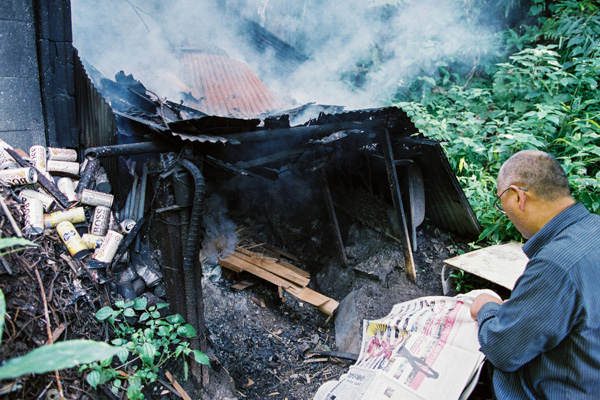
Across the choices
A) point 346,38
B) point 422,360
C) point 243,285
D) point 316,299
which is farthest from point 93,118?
point 346,38

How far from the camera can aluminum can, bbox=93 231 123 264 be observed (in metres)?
3.21

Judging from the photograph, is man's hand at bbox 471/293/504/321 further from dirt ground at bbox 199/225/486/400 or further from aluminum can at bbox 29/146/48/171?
aluminum can at bbox 29/146/48/171

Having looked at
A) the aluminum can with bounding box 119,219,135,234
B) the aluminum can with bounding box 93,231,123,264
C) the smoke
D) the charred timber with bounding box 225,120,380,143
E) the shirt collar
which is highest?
the smoke

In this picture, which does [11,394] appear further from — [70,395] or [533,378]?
[533,378]

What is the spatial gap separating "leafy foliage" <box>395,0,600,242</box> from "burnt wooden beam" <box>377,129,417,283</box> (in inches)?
43.9

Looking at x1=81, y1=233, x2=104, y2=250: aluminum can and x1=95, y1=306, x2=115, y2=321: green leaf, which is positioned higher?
x1=81, y1=233, x2=104, y2=250: aluminum can

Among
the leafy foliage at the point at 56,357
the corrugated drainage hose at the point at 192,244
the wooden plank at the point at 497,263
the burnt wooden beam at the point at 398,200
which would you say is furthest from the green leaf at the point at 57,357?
the burnt wooden beam at the point at 398,200

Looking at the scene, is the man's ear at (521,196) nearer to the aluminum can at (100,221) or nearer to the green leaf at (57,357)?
the green leaf at (57,357)

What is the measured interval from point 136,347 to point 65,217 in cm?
138

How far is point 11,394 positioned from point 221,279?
3696mm

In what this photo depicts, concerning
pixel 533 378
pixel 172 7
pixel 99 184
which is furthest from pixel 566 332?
pixel 172 7

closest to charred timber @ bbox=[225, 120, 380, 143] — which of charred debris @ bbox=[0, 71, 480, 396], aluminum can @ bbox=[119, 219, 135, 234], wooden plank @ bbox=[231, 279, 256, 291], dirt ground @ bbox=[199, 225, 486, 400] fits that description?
charred debris @ bbox=[0, 71, 480, 396]

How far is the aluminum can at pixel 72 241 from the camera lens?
3094mm

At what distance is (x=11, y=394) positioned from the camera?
7.05 feet
